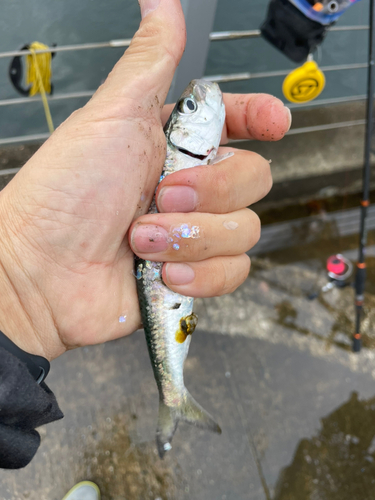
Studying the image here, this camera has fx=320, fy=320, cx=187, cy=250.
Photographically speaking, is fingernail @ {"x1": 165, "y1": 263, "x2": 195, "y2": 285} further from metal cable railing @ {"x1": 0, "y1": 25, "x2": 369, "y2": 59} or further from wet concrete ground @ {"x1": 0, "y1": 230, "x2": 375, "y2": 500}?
metal cable railing @ {"x1": 0, "y1": 25, "x2": 369, "y2": 59}

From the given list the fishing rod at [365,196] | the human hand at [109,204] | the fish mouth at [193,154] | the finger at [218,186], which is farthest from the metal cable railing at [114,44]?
the finger at [218,186]

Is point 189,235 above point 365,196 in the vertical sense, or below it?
above

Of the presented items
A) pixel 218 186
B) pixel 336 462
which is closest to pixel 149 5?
pixel 218 186

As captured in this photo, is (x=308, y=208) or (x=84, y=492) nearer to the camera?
(x=84, y=492)

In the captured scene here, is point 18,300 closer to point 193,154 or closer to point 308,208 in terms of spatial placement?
point 193,154

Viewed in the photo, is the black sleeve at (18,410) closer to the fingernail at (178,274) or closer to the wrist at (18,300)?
the wrist at (18,300)

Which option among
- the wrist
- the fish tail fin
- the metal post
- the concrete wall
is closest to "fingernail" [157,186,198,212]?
the wrist
